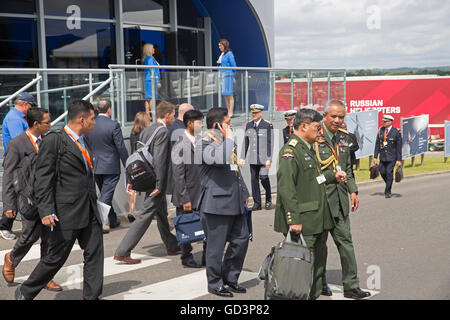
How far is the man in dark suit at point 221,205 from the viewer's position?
21.6 ft

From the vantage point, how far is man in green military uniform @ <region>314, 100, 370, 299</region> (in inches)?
256

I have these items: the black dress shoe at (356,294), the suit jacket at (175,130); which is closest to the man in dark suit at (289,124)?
the suit jacket at (175,130)

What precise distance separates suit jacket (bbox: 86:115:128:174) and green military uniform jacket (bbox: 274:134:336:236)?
463 cm

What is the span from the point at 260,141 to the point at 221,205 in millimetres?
6474

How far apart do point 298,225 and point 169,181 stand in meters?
3.25

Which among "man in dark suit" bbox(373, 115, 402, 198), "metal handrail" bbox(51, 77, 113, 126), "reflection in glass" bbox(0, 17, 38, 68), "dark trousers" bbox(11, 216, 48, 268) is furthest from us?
"reflection in glass" bbox(0, 17, 38, 68)

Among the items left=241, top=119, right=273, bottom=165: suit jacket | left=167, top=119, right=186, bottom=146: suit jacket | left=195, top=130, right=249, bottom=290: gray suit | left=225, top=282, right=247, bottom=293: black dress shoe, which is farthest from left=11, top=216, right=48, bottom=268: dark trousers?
left=241, top=119, right=273, bottom=165: suit jacket

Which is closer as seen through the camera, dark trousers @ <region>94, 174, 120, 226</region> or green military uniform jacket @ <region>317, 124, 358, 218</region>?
green military uniform jacket @ <region>317, 124, 358, 218</region>

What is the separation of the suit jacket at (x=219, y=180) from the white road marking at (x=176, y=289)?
906mm

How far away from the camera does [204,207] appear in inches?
261

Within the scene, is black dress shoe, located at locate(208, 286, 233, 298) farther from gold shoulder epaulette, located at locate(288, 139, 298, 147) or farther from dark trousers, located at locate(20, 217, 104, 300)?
gold shoulder epaulette, located at locate(288, 139, 298, 147)

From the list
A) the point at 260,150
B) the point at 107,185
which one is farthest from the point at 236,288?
the point at 260,150

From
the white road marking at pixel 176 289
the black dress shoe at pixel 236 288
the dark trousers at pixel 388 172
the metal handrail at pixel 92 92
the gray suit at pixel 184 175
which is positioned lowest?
the white road marking at pixel 176 289

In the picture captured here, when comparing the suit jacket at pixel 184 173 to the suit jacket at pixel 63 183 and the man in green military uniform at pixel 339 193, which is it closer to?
the man in green military uniform at pixel 339 193
